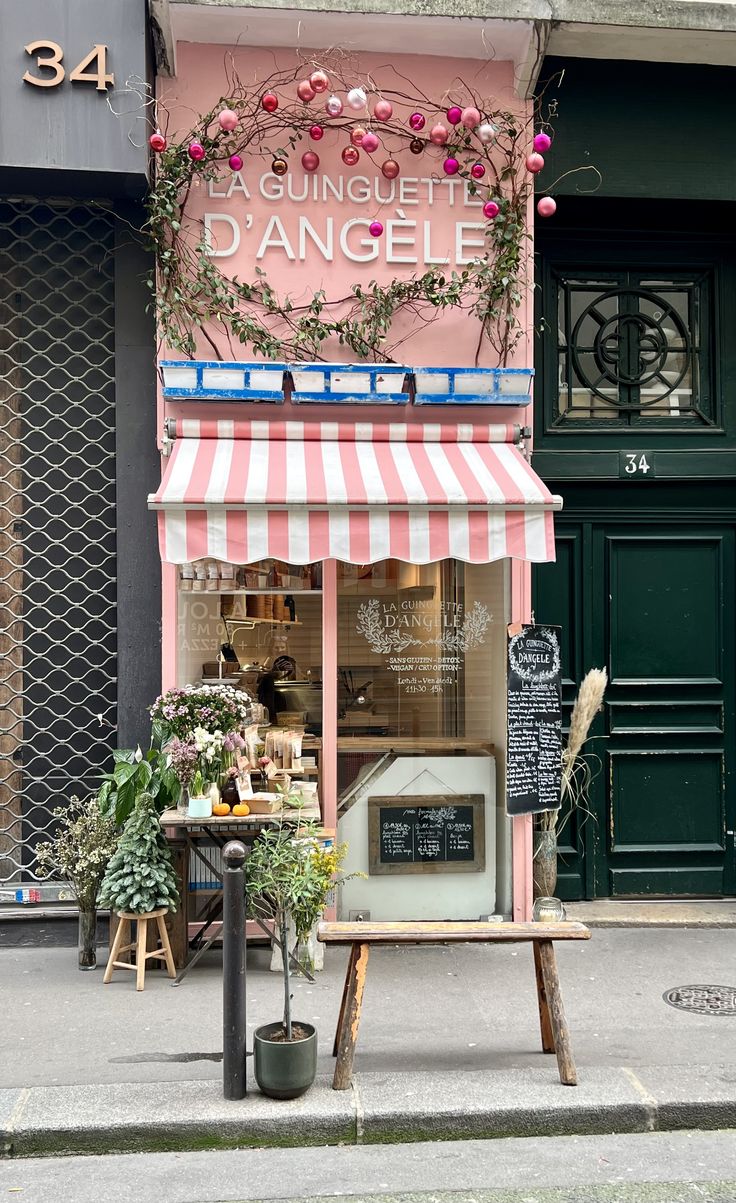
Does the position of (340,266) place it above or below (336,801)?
above

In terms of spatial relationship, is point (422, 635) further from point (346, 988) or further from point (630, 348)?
point (346, 988)

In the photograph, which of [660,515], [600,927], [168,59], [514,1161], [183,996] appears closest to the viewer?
[514,1161]

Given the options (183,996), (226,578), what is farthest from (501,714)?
(183,996)

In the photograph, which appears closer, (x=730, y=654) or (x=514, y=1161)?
(x=514, y=1161)

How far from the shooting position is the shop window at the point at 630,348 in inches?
300

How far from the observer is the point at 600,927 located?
709 cm

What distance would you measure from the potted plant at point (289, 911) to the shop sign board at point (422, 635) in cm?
178

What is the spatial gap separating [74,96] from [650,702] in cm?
561

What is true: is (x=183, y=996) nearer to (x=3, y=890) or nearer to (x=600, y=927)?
(x=3, y=890)

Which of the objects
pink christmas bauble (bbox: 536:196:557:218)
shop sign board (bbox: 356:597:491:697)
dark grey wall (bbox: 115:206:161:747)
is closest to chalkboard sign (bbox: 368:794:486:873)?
shop sign board (bbox: 356:597:491:697)

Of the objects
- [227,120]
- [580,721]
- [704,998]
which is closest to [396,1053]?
[704,998]

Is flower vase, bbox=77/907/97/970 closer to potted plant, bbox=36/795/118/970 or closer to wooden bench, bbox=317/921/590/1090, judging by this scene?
potted plant, bbox=36/795/118/970

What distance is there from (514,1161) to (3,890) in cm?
397

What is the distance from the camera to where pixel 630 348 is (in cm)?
766
